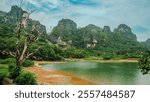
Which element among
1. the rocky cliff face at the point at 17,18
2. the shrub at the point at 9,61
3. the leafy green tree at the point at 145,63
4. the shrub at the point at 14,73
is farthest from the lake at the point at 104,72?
the shrub at the point at 14,73

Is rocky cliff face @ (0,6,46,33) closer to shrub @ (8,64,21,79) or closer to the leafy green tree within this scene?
shrub @ (8,64,21,79)

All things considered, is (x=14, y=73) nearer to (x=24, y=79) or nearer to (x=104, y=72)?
(x=24, y=79)

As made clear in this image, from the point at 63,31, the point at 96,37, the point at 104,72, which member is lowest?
the point at 104,72

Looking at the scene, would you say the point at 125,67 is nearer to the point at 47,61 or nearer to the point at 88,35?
the point at 47,61

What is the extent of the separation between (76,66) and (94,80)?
1947 millimetres

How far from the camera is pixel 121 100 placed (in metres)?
3.64

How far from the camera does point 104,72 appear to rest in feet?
29.4

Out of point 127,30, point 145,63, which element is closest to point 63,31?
point 127,30

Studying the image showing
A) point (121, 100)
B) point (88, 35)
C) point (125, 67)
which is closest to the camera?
point (121, 100)

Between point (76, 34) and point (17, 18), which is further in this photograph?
point (76, 34)

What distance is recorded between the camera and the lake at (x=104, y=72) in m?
7.21

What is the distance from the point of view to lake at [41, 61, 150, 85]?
7209mm

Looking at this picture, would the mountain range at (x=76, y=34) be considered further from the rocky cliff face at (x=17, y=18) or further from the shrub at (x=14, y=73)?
the shrub at (x=14, y=73)

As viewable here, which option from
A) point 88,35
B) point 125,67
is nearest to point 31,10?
point 125,67
